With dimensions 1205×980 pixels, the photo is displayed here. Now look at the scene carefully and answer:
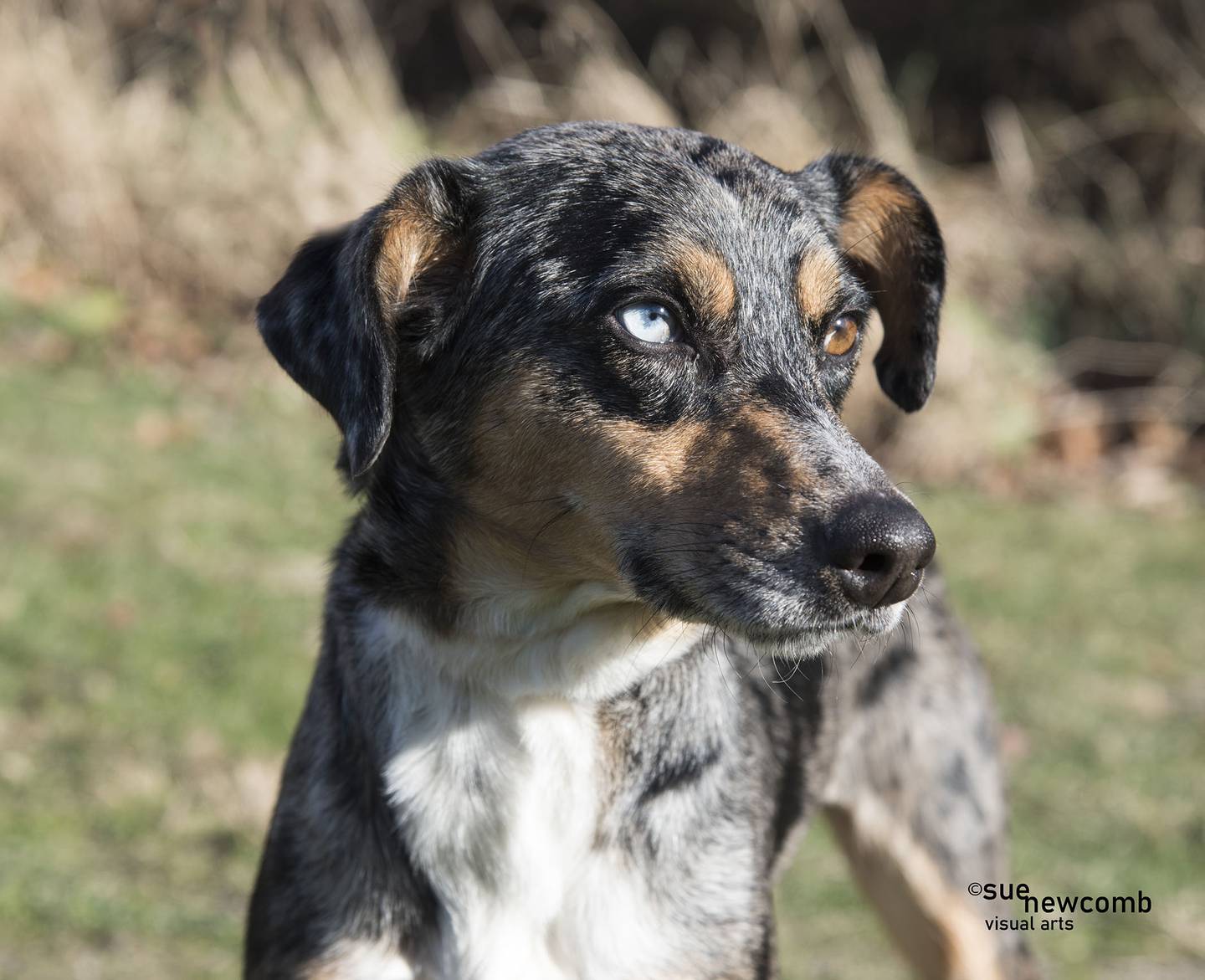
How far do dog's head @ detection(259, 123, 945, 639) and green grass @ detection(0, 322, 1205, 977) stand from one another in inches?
95.8

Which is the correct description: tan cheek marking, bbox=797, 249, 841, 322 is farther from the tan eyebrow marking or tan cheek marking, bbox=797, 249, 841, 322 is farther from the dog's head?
the tan eyebrow marking

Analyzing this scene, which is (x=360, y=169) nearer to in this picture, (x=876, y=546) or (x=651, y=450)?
(x=651, y=450)

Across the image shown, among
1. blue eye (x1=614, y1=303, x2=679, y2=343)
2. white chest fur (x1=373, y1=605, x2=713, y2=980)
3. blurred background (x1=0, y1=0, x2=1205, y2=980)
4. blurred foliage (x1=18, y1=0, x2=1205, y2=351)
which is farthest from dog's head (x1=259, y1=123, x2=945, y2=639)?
blurred foliage (x1=18, y1=0, x2=1205, y2=351)

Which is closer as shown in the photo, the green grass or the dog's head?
the dog's head

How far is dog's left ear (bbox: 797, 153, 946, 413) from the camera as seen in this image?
370 cm

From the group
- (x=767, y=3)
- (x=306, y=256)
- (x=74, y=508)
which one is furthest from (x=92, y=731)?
(x=767, y=3)

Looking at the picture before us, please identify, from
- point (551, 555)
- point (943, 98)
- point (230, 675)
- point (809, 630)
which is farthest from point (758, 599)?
point (943, 98)

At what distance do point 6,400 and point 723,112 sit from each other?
5.66m

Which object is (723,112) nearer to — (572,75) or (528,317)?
(572,75)

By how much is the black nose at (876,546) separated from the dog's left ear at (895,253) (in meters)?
1.18

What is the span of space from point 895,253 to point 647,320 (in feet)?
3.46

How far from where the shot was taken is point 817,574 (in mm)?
2656

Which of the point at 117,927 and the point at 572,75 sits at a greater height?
Answer: the point at 572,75

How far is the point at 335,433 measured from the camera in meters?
7.66
